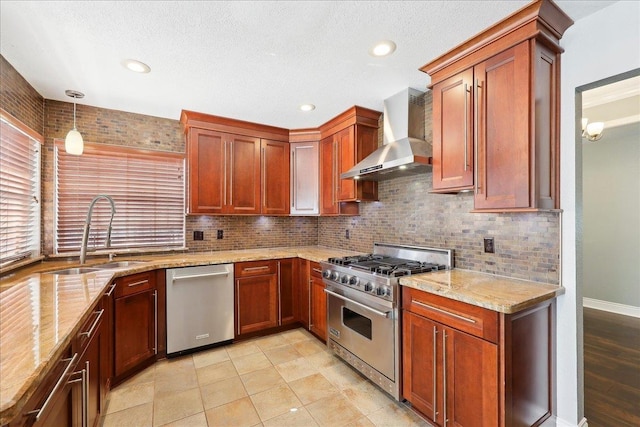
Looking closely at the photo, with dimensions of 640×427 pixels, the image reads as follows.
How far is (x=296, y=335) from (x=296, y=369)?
745mm

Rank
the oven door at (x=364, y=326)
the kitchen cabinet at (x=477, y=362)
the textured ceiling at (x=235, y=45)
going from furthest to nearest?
1. the oven door at (x=364, y=326)
2. the textured ceiling at (x=235, y=45)
3. the kitchen cabinet at (x=477, y=362)

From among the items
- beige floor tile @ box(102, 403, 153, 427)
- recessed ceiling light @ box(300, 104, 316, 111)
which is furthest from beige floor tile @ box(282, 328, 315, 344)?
recessed ceiling light @ box(300, 104, 316, 111)

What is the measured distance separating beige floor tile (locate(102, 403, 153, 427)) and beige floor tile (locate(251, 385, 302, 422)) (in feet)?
2.31

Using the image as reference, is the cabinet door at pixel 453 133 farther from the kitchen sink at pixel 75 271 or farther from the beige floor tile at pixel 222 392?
the kitchen sink at pixel 75 271

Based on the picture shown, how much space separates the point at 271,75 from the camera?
2398 mm

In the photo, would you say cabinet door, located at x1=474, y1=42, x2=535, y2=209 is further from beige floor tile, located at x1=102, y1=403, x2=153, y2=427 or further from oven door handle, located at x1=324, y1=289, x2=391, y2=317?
beige floor tile, located at x1=102, y1=403, x2=153, y2=427

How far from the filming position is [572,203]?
1776 millimetres

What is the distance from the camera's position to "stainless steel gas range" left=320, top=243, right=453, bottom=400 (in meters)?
2.10

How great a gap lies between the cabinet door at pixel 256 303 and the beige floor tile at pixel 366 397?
1.30 m

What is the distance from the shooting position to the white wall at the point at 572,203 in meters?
1.72

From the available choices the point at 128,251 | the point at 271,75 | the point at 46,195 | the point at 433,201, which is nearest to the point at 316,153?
the point at 271,75

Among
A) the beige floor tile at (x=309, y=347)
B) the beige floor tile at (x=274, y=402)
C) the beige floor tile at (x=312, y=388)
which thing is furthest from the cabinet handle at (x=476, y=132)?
the beige floor tile at (x=309, y=347)

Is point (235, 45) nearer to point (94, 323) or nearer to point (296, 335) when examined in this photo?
point (94, 323)

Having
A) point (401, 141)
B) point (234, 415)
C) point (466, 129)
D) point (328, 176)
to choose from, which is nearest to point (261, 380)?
point (234, 415)
